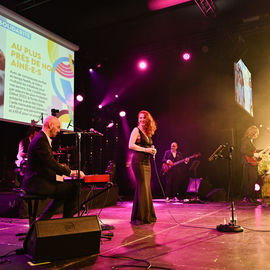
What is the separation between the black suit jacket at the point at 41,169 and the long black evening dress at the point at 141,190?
1670 mm

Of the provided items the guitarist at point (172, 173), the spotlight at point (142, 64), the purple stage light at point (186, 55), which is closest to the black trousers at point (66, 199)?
the guitarist at point (172, 173)

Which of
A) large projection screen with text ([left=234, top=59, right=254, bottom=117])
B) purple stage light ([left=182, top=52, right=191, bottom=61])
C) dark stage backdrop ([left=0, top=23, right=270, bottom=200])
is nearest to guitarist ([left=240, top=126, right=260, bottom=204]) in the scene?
large projection screen with text ([left=234, top=59, right=254, bottom=117])

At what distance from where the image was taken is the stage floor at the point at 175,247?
Answer: 2.77m

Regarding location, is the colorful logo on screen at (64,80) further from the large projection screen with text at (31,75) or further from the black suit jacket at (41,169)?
the black suit jacket at (41,169)

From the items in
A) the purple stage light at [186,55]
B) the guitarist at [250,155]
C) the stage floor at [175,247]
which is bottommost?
the stage floor at [175,247]

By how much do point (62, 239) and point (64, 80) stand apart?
5359 mm

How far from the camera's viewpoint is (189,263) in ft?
9.09

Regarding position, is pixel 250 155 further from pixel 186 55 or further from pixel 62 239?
pixel 62 239

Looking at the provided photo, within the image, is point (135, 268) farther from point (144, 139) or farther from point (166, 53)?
point (166, 53)

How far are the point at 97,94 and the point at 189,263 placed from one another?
951 centimetres

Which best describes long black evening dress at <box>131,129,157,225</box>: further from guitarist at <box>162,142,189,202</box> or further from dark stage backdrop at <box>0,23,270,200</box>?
dark stage backdrop at <box>0,23,270,200</box>

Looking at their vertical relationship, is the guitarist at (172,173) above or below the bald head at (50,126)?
below

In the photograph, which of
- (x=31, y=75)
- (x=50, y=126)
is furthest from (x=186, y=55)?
(x=50, y=126)

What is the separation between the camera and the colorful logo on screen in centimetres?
737
